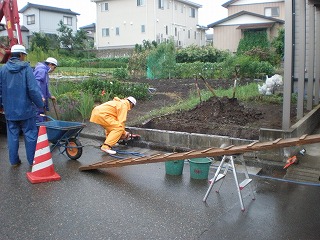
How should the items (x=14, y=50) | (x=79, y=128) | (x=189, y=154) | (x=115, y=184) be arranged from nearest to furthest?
1. (x=189, y=154)
2. (x=115, y=184)
3. (x=14, y=50)
4. (x=79, y=128)

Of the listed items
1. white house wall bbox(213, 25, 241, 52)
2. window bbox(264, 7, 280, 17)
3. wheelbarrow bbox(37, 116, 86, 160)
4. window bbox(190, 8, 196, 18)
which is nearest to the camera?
wheelbarrow bbox(37, 116, 86, 160)

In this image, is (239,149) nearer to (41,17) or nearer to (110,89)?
(110,89)

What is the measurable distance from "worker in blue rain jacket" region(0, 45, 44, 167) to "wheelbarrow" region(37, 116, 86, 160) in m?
0.34

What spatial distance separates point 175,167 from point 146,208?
142 centimetres

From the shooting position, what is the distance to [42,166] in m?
5.62

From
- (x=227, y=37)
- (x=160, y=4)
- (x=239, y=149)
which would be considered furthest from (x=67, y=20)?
(x=239, y=149)

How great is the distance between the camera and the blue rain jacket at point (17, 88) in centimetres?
606

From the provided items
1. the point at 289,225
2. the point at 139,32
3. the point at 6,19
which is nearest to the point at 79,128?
the point at 289,225

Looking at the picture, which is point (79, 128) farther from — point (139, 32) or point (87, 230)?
point (139, 32)

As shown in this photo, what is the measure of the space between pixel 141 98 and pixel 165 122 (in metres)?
3.98

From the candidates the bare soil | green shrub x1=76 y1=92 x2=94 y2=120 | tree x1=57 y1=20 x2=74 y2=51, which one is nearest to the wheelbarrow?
the bare soil

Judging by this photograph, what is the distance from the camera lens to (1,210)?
14.8 ft

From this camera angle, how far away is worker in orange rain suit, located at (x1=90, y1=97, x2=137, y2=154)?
23.7 ft

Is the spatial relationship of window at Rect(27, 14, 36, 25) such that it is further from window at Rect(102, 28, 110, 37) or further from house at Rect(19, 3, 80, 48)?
window at Rect(102, 28, 110, 37)
